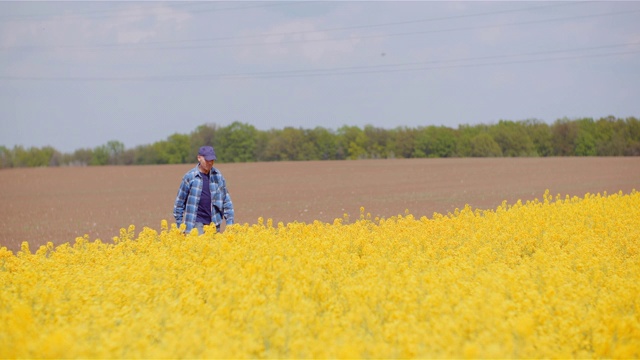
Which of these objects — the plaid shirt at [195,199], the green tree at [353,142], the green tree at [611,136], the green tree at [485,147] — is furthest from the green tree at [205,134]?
the plaid shirt at [195,199]

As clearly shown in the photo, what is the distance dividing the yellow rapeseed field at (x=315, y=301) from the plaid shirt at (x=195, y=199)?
37 centimetres

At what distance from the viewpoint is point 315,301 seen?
677 cm

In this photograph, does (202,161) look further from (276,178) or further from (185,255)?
(276,178)

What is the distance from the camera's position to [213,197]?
9.75 metres

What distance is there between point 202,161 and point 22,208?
18.8 meters

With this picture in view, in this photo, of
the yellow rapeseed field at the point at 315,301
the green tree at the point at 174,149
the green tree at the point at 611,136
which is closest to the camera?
the yellow rapeseed field at the point at 315,301

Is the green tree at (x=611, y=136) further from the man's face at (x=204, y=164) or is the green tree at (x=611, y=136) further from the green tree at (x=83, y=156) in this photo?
the man's face at (x=204, y=164)

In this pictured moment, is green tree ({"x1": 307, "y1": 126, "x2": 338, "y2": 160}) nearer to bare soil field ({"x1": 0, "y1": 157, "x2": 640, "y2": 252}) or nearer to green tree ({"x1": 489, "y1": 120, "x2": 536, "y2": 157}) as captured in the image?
green tree ({"x1": 489, "y1": 120, "x2": 536, "y2": 157})

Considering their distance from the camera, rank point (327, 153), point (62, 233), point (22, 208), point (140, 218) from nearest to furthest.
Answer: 1. point (62, 233)
2. point (140, 218)
3. point (22, 208)
4. point (327, 153)

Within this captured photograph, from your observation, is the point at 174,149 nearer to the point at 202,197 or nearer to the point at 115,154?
the point at 115,154

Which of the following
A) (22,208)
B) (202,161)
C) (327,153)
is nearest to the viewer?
(202,161)

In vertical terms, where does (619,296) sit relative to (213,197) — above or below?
below

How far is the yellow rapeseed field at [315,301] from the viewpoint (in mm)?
5137

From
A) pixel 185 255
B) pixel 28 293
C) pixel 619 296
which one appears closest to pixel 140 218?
pixel 185 255
